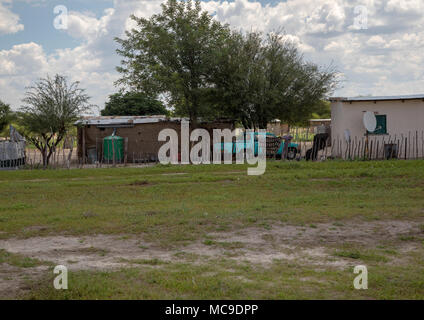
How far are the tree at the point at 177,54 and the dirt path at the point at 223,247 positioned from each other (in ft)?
51.0

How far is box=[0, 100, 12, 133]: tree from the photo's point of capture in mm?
30391

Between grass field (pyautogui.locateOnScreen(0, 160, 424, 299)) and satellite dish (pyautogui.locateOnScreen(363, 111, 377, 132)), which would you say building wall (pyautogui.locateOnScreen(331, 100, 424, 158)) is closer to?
satellite dish (pyautogui.locateOnScreen(363, 111, 377, 132))

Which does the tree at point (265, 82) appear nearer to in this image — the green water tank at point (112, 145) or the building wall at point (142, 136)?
the building wall at point (142, 136)

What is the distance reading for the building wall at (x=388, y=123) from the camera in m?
23.0

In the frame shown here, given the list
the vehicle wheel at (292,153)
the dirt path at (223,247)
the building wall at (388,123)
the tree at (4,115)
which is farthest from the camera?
the tree at (4,115)

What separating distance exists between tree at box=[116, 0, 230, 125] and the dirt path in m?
15.5

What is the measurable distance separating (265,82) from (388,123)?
661cm

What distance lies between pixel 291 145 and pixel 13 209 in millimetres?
15312

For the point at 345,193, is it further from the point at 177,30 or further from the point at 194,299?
the point at 177,30

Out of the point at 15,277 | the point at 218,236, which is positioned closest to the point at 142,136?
the point at 218,236

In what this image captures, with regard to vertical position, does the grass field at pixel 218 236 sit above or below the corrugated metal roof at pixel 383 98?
below

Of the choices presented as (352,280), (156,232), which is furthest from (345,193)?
(352,280)

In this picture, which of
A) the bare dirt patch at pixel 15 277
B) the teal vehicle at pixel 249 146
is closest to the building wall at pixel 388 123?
the teal vehicle at pixel 249 146
